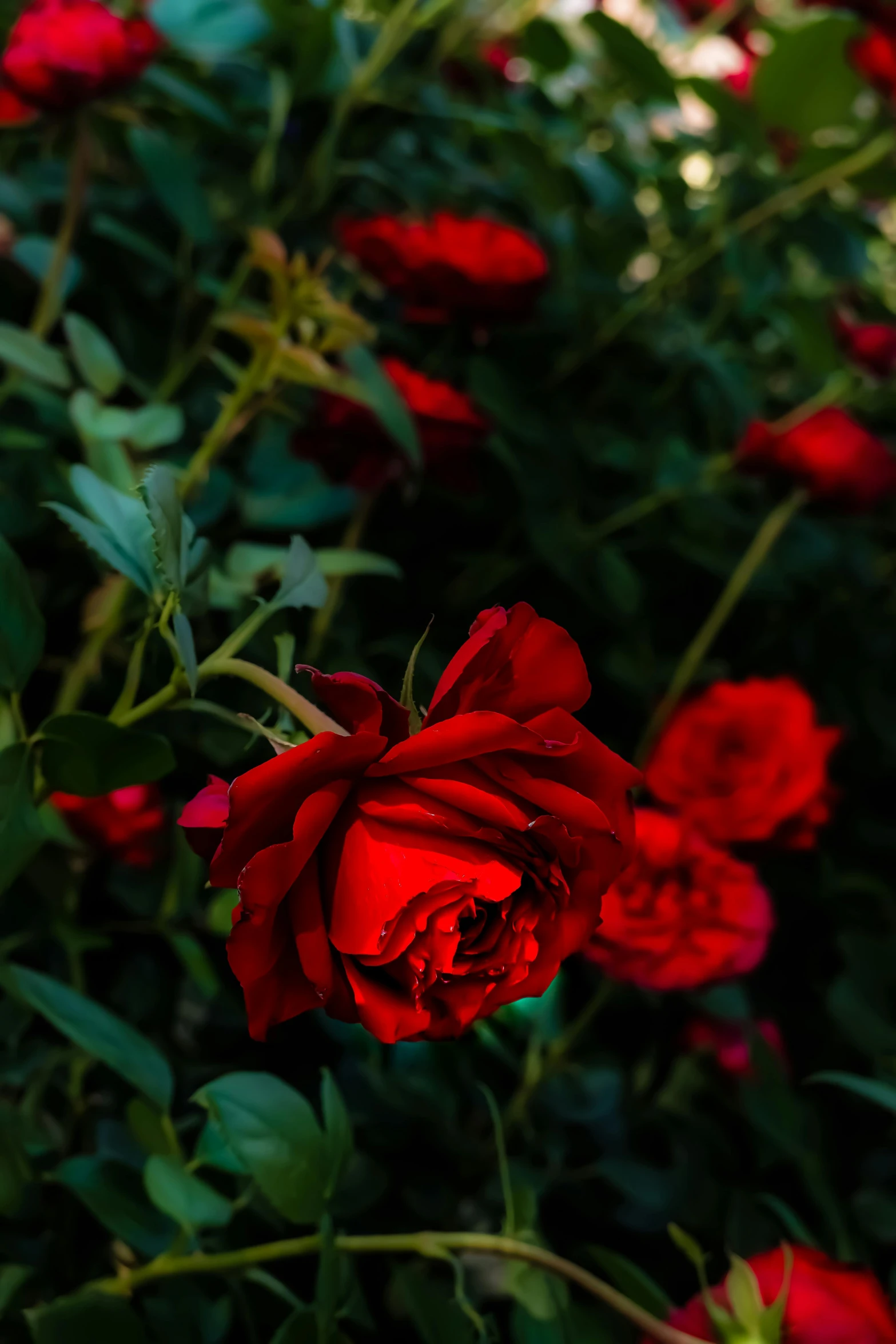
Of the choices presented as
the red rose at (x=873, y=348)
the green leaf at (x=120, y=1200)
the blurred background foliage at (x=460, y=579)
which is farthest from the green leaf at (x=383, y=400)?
the red rose at (x=873, y=348)

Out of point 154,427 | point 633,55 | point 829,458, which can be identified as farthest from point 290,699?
point 633,55

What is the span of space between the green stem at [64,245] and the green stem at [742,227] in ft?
1.06

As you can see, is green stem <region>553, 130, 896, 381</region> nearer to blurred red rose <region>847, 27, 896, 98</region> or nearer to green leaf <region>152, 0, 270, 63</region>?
blurred red rose <region>847, 27, 896, 98</region>

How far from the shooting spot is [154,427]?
49 cm

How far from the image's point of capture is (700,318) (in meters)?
0.90

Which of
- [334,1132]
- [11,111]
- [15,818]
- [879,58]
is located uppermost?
[879,58]

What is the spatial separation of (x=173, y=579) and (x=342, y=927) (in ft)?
0.32

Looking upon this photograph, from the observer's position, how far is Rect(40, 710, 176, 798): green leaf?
12.4 inches

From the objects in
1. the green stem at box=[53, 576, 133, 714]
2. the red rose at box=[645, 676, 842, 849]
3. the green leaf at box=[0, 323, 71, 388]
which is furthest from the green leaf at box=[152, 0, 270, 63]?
the red rose at box=[645, 676, 842, 849]

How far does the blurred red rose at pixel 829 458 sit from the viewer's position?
0.66 m

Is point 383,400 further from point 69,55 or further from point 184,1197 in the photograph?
point 184,1197

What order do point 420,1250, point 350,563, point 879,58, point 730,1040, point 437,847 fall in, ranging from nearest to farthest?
point 437,847
point 420,1250
point 350,563
point 730,1040
point 879,58

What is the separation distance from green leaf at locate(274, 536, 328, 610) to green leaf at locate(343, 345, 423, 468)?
6.2 inches

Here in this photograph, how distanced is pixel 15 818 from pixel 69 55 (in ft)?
1.28
